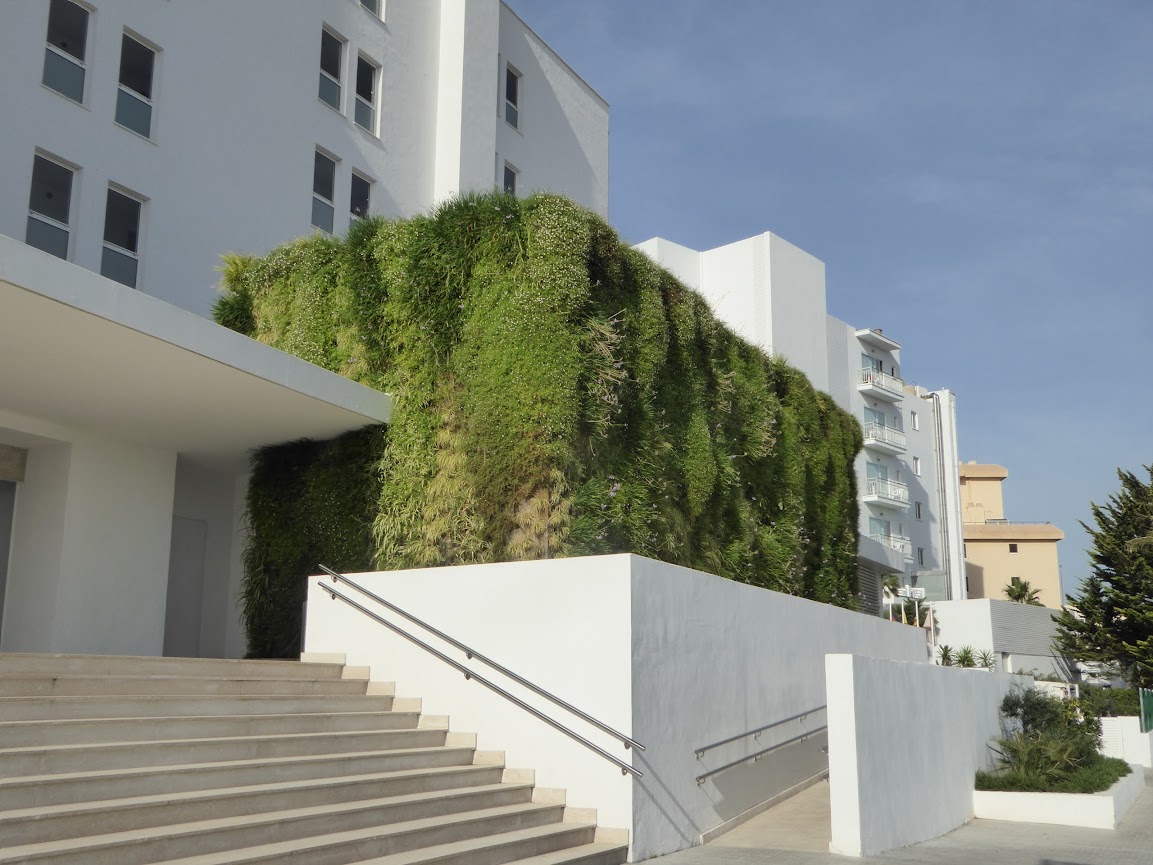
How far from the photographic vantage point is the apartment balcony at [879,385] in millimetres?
47188

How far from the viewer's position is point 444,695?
9047 mm

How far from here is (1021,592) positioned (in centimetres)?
5494

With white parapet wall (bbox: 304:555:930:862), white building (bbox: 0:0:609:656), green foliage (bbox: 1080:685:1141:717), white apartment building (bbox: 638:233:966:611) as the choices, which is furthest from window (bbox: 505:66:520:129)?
green foliage (bbox: 1080:685:1141:717)

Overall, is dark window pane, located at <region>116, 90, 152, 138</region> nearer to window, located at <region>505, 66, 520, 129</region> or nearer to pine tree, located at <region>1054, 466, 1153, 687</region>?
window, located at <region>505, 66, 520, 129</region>

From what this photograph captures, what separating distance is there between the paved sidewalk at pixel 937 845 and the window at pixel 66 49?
12739 mm

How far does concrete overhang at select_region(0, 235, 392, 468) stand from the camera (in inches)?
319

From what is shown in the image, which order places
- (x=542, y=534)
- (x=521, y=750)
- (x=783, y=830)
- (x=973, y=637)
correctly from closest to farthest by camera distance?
(x=521, y=750) → (x=783, y=830) → (x=542, y=534) → (x=973, y=637)

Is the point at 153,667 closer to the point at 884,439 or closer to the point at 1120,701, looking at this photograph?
the point at 1120,701

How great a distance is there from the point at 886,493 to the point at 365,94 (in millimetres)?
33906

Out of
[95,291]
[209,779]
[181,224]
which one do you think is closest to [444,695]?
[209,779]

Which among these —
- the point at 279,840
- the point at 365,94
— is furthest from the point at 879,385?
the point at 279,840

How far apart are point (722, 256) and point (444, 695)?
34885mm

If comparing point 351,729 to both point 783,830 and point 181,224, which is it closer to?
point 783,830

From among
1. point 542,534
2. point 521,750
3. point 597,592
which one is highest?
point 542,534
